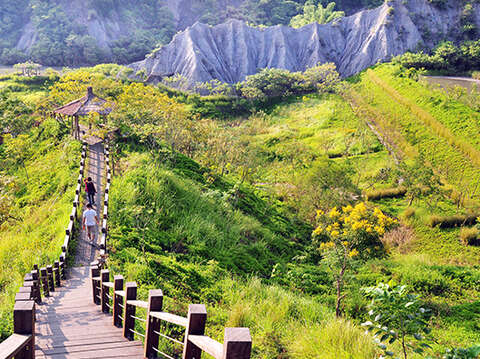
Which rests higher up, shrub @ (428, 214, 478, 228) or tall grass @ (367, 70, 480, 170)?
tall grass @ (367, 70, 480, 170)

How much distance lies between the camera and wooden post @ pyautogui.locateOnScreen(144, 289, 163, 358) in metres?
3.28

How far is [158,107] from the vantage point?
628 inches

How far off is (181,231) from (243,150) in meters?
8.76

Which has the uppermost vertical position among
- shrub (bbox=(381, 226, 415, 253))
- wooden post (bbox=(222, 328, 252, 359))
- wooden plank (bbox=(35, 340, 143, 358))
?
wooden post (bbox=(222, 328, 252, 359))

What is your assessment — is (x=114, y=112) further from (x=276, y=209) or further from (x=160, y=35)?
(x=160, y=35)

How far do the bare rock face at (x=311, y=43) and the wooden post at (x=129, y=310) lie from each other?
43488mm

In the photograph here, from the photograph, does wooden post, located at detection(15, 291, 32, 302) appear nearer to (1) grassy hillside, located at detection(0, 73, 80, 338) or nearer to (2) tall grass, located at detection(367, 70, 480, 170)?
(1) grassy hillside, located at detection(0, 73, 80, 338)

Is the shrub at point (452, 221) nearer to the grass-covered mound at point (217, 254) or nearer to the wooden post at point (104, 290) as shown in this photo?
the grass-covered mound at point (217, 254)

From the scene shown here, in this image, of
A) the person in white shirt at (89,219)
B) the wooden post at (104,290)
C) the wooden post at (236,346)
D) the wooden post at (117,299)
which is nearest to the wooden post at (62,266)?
the person in white shirt at (89,219)

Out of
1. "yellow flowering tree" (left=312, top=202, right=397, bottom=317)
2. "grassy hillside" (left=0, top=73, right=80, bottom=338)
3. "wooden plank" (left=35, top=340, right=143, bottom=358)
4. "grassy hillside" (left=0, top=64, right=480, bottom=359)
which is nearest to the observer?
"wooden plank" (left=35, top=340, right=143, bottom=358)

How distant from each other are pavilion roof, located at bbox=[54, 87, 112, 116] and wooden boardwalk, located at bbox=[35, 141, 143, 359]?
425 inches

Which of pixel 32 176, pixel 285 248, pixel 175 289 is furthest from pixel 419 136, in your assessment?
pixel 32 176

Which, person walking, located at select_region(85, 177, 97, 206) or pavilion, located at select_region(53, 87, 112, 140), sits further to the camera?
pavilion, located at select_region(53, 87, 112, 140)

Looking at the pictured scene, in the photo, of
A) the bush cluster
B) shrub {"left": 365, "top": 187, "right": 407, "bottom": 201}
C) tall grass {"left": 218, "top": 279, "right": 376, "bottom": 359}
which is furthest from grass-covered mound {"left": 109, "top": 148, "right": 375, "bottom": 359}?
the bush cluster
